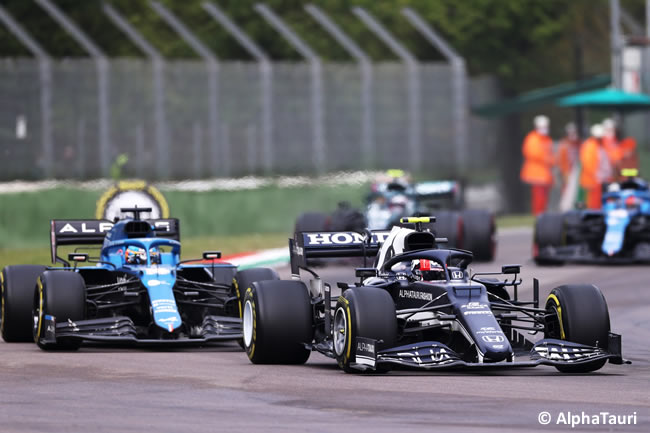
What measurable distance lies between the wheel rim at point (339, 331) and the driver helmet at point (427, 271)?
83 cm

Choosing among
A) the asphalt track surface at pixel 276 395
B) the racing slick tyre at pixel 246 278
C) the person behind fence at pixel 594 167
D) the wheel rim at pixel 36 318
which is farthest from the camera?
the person behind fence at pixel 594 167

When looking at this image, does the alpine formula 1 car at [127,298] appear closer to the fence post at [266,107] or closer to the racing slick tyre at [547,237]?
the racing slick tyre at [547,237]

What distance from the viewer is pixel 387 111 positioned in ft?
112

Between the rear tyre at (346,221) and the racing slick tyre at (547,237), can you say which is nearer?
the racing slick tyre at (547,237)

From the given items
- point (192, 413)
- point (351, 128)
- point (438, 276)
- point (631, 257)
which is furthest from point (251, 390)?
point (351, 128)

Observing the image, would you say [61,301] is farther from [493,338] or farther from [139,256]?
[493,338]

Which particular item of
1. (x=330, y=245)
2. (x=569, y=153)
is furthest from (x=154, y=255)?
(x=569, y=153)

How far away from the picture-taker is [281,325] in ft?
44.5

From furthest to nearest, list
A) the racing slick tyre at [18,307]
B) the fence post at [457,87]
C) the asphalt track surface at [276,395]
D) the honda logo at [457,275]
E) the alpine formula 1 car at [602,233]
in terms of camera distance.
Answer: the fence post at [457,87] < the alpine formula 1 car at [602,233] < the racing slick tyre at [18,307] < the honda logo at [457,275] < the asphalt track surface at [276,395]

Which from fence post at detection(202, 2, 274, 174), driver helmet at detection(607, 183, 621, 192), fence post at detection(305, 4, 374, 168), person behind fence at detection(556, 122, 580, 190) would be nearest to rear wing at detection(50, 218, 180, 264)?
driver helmet at detection(607, 183, 621, 192)

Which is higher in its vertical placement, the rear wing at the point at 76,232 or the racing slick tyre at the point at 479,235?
the rear wing at the point at 76,232

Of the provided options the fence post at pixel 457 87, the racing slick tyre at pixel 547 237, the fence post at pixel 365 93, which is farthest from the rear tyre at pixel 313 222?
the fence post at pixel 457 87

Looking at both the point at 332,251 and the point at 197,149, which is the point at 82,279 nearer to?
the point at 332,251

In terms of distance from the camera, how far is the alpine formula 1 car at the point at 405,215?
25875 millimetres
